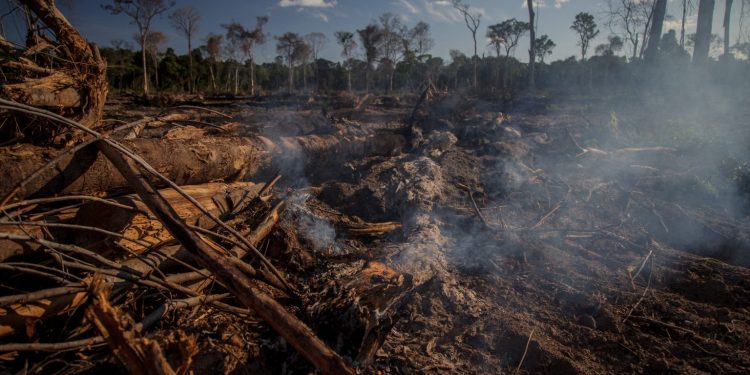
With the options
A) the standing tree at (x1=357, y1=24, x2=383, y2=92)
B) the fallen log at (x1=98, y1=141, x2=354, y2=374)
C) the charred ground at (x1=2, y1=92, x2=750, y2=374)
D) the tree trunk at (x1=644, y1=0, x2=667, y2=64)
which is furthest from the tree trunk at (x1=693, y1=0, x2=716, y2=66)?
the standing tree at (x1=357, y1=24, x2=383, y2=92)

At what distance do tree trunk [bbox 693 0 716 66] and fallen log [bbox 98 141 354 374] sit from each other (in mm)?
18605

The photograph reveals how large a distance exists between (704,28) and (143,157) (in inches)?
765

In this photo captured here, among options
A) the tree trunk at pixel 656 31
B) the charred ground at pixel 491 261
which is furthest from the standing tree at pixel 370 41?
the charred ground at pixel 491 261

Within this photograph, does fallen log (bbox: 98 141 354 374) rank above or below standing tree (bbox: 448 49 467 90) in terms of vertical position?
below

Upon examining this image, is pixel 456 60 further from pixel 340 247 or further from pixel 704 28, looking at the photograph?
pixel 340 247

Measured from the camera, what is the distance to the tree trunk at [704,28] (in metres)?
13.9

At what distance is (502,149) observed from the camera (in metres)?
7.47

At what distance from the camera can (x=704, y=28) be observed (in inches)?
552

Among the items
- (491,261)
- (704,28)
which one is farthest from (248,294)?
(704,28)

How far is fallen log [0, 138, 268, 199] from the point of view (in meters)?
2.70

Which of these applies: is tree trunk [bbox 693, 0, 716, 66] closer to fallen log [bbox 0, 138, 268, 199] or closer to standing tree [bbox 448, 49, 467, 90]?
fallen log [bbox 0, 138, 268, 199]

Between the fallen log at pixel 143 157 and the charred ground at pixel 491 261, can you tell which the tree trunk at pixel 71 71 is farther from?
the charred ground at pixel 491 261

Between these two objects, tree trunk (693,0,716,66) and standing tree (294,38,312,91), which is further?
standing tree (294,38,312,91)

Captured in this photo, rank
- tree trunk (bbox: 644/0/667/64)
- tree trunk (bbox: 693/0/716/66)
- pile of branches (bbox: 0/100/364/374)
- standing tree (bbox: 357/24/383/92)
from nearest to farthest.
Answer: pile of branches (bbox: 0/100/364/374) < tree trunk (bbox: 693/0/716/66) < tree trunk (bbox: 644/0/667/64) < standing tree (bbox: 357/24/383/92)
